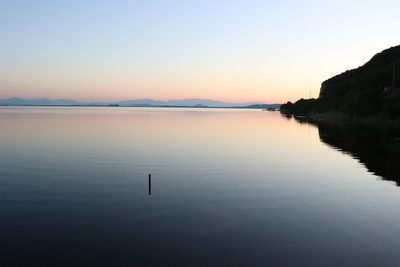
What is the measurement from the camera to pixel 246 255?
599 inches

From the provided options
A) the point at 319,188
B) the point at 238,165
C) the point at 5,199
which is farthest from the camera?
the point at 238,165

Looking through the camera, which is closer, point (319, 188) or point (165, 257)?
point (165, 257)

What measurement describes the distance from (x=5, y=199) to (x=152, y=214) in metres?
10.0

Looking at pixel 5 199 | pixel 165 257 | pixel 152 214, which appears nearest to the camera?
pixel 165 257

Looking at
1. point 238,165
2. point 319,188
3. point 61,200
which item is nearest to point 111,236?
point 61,200

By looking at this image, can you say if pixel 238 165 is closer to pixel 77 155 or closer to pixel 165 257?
pixel 77 155

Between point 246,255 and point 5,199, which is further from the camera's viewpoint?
point 5,199

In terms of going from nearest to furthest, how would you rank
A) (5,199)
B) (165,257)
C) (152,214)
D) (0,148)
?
(165,257) → (152,214) → (5,199) → (0,148)

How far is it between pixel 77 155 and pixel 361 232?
3428cm

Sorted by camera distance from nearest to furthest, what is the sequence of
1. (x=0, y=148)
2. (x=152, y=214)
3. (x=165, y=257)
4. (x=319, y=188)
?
(x=165, y=257) < (x=152, y=214) < (x=319, y=188) < (x=0, y=148)

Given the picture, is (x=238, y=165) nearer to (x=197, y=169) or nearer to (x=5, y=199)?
(x=197, y=169)

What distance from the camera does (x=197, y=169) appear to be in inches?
1431

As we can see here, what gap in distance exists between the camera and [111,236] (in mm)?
17125

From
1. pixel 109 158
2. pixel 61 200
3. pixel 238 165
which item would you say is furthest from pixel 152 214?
pixel 109 158
